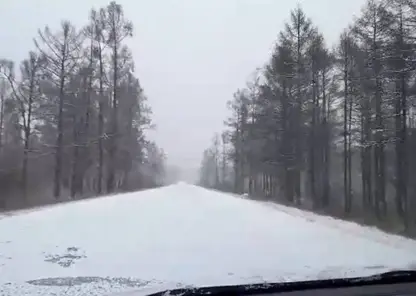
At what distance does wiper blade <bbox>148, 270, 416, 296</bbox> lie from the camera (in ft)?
17.8

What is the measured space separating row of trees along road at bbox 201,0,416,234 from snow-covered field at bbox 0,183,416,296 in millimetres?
5301

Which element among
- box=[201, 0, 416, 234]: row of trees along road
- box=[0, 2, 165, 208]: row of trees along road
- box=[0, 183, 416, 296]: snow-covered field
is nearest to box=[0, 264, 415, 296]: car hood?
box=[0, 183, 416, 296]: snow-covered field

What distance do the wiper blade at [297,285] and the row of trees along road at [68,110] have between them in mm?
30706

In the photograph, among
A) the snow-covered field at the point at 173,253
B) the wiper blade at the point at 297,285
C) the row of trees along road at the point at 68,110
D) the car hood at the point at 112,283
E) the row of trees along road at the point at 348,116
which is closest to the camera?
the wiper blade at the point at 297,285

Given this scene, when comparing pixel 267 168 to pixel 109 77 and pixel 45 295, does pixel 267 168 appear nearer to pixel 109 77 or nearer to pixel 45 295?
pixel 109 77

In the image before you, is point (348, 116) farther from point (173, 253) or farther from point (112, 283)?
point (112, 283)

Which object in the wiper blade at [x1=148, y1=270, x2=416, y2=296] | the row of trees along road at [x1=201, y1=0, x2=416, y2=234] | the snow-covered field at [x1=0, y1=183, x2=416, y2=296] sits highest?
the row of trees along road at [x1=201, y1=0, x2=416, y2=234]

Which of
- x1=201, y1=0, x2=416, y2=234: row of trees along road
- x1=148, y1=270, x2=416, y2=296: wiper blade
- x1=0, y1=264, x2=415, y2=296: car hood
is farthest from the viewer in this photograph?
x1=201, y1=0, x2=416, y2=234: row of trees along road

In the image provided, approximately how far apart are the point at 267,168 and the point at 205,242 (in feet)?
94.7

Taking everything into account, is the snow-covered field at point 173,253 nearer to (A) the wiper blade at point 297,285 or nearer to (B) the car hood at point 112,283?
(B) the car hood at point 112,283

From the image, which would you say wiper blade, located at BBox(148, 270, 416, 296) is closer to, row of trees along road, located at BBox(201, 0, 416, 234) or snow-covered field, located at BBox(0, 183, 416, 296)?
snow-covered field, located at BBox(0, 183, 416, 296)

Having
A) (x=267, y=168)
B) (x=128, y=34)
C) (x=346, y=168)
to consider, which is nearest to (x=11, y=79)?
(x=128, y=34)

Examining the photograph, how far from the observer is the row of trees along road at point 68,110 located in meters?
38.2

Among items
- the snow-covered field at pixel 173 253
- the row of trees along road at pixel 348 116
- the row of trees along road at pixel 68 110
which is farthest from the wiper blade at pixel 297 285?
the row of trees along road at pixel 68 110
